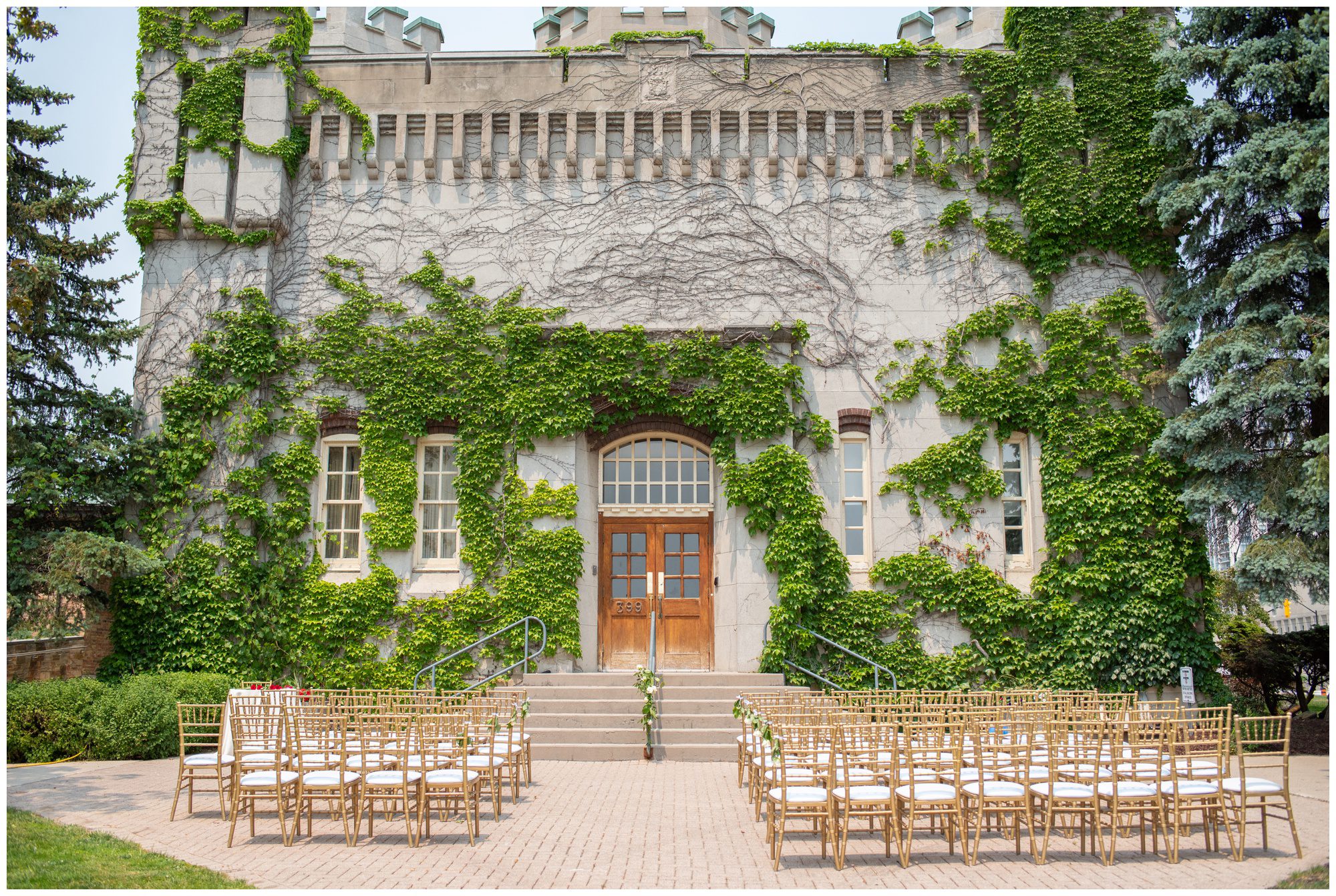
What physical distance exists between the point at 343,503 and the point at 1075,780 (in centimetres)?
1146

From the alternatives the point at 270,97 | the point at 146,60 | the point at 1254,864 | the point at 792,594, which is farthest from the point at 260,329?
the point at 1254,864

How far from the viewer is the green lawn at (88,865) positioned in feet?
21.4

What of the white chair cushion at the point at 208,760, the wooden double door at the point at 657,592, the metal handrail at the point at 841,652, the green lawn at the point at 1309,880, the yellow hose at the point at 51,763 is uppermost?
the wooden double door at the point at 657,592

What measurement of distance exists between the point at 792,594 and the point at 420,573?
5539 mm

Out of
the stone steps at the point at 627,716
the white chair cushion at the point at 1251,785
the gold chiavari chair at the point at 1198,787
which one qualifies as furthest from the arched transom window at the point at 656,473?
the white chair cushion at the point at 1251,785

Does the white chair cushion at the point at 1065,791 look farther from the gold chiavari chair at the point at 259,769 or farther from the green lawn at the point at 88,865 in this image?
the gold chiavari chair at the point at 259,769

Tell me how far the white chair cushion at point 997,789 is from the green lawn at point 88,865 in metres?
4.94

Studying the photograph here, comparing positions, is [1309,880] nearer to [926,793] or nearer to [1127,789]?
[1127,789]

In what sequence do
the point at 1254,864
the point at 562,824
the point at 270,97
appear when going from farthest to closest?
the point at 270,97 < the point at 562,824 < the point at 1254,864

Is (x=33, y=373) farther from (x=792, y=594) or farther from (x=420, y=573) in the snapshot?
(x=792, y=594)

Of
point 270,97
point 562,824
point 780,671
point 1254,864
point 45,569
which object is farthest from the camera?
point 270,97

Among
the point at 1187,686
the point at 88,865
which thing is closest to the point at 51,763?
the point at 88,865

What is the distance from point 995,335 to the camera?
627 inches

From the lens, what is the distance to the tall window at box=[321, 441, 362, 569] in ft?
51.5
